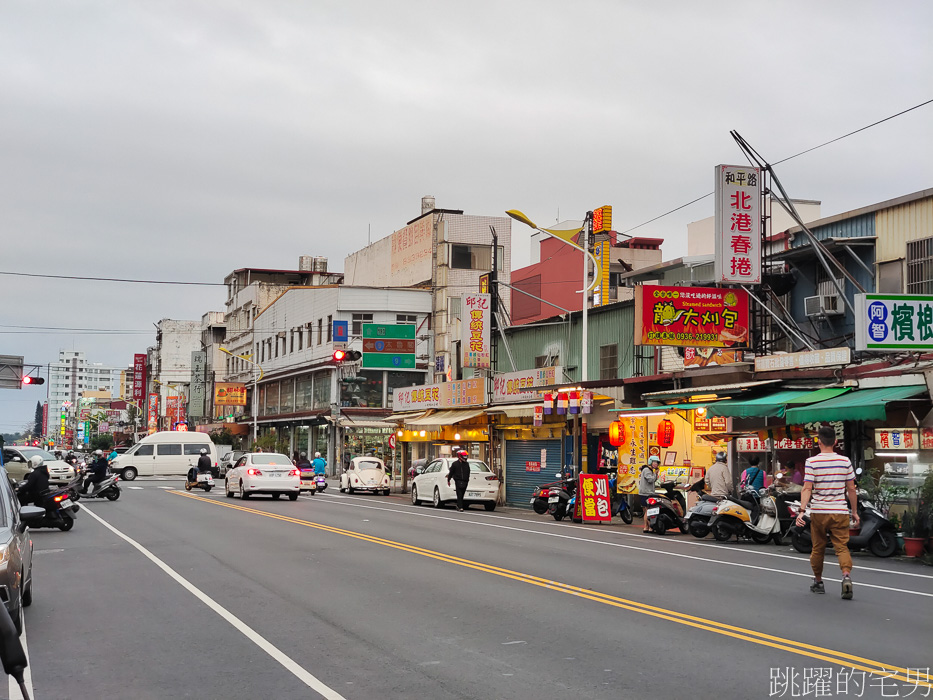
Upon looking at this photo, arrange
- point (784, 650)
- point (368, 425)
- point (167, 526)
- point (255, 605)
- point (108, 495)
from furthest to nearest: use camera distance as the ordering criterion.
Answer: point (368, 425) → point (108, 495) → point (167, 526) → point (255, 605) → point (784, 650)

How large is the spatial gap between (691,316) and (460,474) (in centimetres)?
900

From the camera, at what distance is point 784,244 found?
2781 centimetres

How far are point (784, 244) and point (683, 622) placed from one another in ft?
65.5

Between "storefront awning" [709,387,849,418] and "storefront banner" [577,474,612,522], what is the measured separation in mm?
3748

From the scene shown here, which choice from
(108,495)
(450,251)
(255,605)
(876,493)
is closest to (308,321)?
(450,251)

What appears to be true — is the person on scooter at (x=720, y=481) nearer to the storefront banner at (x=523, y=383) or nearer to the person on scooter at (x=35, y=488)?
the storefront banner at (x=523, y=383)

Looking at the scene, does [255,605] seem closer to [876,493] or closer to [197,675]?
[197,675]

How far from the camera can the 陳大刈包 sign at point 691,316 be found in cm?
2512

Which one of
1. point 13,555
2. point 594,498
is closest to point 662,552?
point 594,498

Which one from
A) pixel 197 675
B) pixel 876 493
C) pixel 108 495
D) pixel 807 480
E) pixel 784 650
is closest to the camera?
pixel 197 675

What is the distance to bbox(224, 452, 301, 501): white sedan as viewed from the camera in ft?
108

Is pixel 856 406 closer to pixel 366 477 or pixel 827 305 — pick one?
pixel 827 305

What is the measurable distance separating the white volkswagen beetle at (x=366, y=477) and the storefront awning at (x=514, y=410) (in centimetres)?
764

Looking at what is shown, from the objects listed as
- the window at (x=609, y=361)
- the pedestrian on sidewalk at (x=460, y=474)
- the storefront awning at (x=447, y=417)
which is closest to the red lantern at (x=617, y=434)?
the window at (x=609, y=361)
